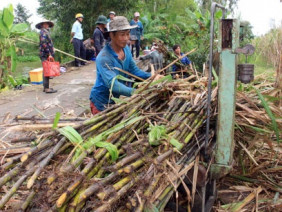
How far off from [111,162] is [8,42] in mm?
7140

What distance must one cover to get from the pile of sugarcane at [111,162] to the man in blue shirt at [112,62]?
0.84 meters

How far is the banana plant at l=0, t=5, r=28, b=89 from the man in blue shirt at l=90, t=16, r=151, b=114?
5.18 m

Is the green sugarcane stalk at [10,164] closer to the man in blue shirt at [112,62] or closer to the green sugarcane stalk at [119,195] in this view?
the green sugarcane stalk at [119,195]

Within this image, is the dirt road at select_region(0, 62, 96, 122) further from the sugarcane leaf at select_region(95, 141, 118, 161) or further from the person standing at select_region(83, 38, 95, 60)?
the sugarcane leaf at select_region(95, 141, 118, 161)

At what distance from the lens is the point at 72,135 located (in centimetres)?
168

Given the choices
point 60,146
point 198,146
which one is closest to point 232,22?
point 198,146

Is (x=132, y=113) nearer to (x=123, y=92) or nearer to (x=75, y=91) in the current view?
(x=123, y=92)

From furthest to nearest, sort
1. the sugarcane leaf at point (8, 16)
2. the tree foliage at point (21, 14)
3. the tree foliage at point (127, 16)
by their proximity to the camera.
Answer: the tree foliage at point (21, 14), the tree foliage at point (127, 16), the sugarcane leaf at point (8, 16)

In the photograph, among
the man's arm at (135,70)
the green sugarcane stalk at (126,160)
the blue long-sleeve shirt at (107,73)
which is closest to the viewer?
the green sugarcane stalk at (126,160)

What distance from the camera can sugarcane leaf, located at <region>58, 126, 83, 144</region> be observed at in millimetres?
1658

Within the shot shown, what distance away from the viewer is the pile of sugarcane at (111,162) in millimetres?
1338

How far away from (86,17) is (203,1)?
1794 cm

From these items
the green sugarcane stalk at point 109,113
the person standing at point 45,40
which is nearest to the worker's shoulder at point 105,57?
the green sugarcane stalk at point 109,113

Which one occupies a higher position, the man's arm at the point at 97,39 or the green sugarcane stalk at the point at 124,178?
the man's arm at the point at 97,39
